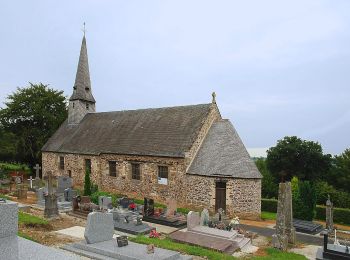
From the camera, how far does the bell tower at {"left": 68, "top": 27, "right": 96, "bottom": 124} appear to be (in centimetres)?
3294

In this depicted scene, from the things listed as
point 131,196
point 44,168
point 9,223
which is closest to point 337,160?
point 131,196

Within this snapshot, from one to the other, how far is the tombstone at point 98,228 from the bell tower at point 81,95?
76.3 feet

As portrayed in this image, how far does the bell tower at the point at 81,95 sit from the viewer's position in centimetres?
3294

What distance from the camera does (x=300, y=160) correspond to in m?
41.8

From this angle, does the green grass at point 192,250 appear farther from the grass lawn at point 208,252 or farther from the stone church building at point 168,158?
the stone church building at point 168,158

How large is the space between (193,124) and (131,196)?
7.47 m

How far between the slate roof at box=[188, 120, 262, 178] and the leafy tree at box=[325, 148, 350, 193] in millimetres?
22592

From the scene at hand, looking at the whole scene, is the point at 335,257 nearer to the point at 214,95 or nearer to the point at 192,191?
the point at 192,191

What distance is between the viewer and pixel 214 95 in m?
23.3

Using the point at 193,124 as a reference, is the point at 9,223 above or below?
below

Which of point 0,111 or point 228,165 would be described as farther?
point 0,111

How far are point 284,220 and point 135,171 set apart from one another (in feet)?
44.3

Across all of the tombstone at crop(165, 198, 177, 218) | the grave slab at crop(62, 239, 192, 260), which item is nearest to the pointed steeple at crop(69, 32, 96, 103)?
the tombstone at crop(165, 198, 177, 218)

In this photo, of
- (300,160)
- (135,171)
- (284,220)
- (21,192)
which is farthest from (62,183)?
(300,160)
